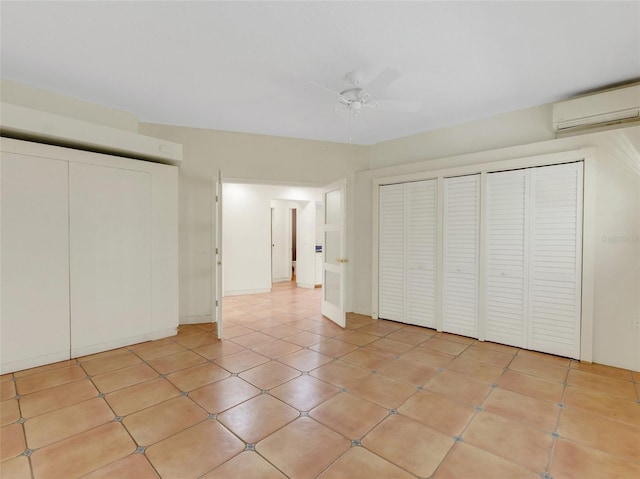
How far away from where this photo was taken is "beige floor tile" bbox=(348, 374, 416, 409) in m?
2.44

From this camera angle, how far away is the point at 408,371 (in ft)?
9.78

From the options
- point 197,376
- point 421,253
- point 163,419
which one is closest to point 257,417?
point 163,419

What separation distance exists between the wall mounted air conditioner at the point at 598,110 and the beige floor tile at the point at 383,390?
3241 mm

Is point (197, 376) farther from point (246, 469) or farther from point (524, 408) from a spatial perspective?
point (524, 408)

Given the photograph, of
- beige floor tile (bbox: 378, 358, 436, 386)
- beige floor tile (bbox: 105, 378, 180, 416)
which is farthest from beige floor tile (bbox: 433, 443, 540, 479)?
beige floor tile (bbox: 105, 378, 180, 416)

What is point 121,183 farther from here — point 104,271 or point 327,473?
point 327,473

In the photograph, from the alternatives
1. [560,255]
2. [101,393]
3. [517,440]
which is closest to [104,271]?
[101,393]

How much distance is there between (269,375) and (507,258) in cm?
301

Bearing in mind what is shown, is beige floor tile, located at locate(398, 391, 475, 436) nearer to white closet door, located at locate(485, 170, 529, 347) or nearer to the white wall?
white closet door, located at locate(485, 170, 529, 347)

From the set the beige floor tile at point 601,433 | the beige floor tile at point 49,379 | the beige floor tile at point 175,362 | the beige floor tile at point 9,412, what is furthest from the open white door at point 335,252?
the beige floor tile at point 9,412

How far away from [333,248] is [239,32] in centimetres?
308

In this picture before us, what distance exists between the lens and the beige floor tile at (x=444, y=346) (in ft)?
11.6

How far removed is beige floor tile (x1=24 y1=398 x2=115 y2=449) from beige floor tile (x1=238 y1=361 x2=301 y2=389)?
1.06 meters

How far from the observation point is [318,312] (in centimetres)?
527
